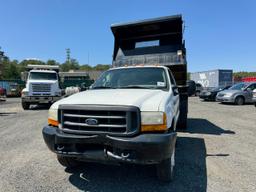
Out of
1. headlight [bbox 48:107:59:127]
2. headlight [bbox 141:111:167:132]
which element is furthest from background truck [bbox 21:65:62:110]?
headlight [bbox 141:111:167:132]

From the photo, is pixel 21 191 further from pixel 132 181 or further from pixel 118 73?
pixel 118 73

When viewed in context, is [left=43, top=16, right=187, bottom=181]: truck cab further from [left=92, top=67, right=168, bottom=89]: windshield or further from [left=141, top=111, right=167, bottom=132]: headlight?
[left=92, top=67, right=168, bottom=89]: windshield

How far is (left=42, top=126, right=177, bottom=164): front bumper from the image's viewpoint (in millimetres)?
3135

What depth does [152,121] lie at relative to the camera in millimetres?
3244

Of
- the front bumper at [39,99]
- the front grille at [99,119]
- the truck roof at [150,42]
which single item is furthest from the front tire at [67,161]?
the front bumper at [39,99]

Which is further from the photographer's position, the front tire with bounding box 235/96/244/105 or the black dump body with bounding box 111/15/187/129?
the front tire with bounding box 235/96/244/105

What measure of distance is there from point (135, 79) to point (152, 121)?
193 cm

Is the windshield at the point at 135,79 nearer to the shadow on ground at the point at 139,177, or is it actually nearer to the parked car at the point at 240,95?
the shadow on ground at the point at 139,177

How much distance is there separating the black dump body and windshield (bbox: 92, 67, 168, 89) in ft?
8.72

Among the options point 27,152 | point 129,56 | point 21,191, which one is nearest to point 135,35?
point 129,56

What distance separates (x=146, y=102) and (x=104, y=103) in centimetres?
60

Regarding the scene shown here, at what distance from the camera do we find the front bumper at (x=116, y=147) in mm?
3135

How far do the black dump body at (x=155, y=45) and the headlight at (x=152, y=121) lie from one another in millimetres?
4598

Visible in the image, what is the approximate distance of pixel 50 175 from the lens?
4164 mm
